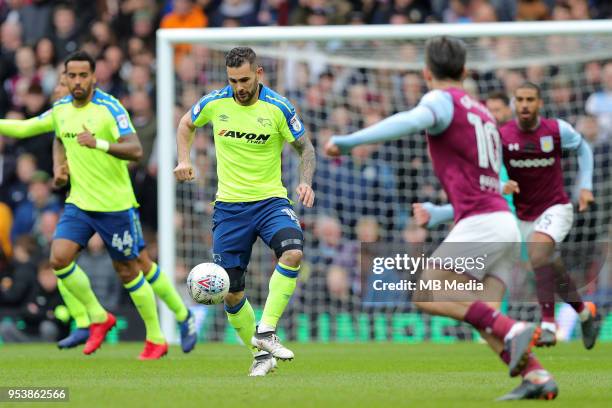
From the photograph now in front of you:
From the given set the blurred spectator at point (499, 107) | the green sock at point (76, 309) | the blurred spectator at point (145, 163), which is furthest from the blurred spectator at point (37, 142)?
the blurred spectator at point (499, 107)

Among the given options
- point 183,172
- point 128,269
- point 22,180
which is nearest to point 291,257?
point 183,172

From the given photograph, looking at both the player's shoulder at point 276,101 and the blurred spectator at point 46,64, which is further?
the blurred spectator at point 46,64

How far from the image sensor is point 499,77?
1791 centimetres

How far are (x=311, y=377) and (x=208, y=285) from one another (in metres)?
1.02

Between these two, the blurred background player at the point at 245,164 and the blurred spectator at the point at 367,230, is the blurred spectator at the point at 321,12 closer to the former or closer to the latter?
the blurred spectator at the point at 367,230

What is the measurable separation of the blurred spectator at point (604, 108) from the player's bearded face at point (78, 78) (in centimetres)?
717

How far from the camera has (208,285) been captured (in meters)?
9.89

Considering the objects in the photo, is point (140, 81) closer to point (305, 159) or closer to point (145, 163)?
point (145, 163)

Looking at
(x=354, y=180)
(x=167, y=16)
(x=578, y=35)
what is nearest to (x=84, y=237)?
(x=354, y=180)

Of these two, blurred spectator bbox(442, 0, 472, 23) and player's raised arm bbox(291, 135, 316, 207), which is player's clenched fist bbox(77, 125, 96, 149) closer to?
player's raised arm bbox(291, 135, 316, 207)

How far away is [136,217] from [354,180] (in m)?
5.14

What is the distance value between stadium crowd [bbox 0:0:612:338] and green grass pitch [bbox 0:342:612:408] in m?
2.47

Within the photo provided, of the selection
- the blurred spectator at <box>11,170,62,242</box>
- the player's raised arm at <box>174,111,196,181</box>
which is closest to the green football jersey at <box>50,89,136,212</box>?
the player's raised arm at <box>174,111,196,181</box>

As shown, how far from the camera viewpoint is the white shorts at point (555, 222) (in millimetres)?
13023
